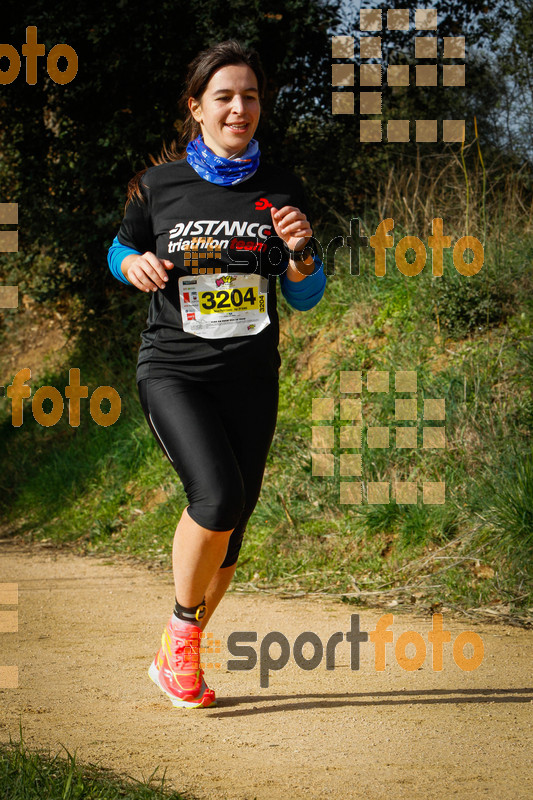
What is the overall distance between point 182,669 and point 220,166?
187 cm

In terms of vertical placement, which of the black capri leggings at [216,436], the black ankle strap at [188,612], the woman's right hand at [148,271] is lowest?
the black ankle strap at [188,612]

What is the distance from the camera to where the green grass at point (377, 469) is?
18.2ft

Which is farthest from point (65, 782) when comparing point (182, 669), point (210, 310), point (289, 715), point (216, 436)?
point (210, 310)

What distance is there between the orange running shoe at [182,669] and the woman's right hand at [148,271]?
125 cm

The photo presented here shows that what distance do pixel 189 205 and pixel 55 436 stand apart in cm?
718

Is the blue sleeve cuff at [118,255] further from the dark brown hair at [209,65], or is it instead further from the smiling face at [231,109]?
the smiling face at [231,109]

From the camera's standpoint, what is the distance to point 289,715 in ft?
11.1

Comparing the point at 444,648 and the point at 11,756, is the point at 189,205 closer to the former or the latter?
the point at 11,756

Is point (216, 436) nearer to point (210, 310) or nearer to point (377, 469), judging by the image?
point (210, 310)

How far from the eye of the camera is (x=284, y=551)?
249 inches

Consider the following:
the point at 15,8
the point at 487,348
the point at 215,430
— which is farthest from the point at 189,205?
the point at 15,8

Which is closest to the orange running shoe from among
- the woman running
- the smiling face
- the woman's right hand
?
the woman running

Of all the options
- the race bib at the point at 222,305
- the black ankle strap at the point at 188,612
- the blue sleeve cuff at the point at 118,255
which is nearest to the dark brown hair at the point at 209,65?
the blue sleeve cuff at the point at 118,255

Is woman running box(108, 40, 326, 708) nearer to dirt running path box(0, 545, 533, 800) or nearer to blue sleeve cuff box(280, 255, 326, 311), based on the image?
blue sleeve cuff box(280, 255, 326, 311)
